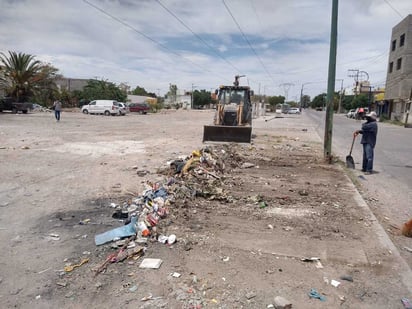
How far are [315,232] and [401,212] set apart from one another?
2.19 metres

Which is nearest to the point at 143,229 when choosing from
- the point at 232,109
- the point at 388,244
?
the point at 388,244

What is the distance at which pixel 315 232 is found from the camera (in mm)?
4555

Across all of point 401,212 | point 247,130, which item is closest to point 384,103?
point 247,130

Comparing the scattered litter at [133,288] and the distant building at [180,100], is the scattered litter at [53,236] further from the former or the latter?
the distant building at [180,100]

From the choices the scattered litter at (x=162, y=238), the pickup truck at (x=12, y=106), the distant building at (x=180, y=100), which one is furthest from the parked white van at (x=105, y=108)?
the distant building at (x=180, y=100)

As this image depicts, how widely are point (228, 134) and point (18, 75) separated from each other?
1424 inches

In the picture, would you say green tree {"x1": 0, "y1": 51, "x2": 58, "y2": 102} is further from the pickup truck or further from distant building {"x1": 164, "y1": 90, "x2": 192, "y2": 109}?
distant building {"x1": 164, "y1": 90, "x2": 192, "y2": 109}

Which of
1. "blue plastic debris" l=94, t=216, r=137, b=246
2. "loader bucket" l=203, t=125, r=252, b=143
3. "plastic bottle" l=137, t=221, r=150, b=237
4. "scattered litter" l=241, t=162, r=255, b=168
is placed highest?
"loader bucket" l=203, t=125, r=252, b=143

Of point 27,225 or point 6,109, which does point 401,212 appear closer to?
point 27,225

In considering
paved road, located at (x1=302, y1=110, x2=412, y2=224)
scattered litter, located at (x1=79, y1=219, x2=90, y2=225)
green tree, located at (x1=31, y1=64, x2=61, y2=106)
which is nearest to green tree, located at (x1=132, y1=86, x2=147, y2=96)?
green tree, located at (x1=31, y1=64, x2=61, y2=106)

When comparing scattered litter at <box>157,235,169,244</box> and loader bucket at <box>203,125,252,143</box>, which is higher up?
loader bucket at <box>203,125,252,143</box>

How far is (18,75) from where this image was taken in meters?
39.1

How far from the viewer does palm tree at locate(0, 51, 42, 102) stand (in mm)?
38547

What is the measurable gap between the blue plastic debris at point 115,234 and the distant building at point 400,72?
40168 mm
